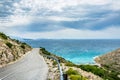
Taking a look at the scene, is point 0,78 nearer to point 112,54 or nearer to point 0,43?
point 0,43

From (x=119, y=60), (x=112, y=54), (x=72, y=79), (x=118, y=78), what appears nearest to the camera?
(x=72, y=79)

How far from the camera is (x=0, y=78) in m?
24.8

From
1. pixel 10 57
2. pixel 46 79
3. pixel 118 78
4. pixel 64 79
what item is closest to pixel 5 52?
pixel 10 57

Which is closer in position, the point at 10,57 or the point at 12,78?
the point at 12,78

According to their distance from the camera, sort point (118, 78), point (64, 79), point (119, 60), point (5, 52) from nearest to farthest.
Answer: point (64, 79) → point (118, 78) → point (5, 52) → point (119, 60)

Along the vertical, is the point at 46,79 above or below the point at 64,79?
below

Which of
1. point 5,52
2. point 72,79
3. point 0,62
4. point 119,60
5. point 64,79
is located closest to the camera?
point 64,79

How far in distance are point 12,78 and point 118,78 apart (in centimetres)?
1327

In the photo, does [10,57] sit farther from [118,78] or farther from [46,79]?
[46,79]

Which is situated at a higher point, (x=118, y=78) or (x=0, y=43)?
(x=0, y=43)

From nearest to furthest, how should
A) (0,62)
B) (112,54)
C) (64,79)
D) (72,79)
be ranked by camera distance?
1. (64,79)
2. (72,79)
3. (0,62)
4. (112,54)

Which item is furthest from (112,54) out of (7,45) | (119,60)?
(7,45)

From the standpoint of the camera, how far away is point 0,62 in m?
39.5

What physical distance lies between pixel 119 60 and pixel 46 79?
37171mm
